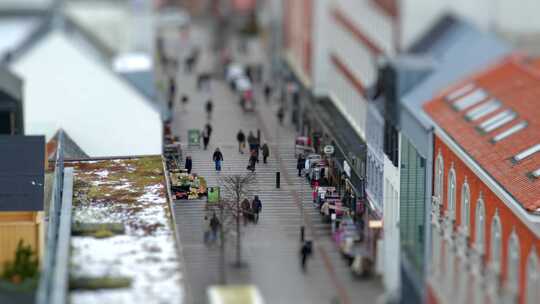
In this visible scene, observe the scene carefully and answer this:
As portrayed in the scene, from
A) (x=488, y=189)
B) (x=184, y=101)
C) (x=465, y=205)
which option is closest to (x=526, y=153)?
(x=488, y=189)

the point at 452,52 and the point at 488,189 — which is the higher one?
the point at 452,52

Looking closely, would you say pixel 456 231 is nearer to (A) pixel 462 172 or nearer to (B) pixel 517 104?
(A) pixel 462 172

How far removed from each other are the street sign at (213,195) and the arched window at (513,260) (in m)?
15.9

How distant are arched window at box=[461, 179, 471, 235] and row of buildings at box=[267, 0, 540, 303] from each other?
4.4 inches

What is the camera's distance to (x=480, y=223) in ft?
285

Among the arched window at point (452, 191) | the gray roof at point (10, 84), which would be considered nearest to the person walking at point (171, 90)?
the gray roof at point (10, 84)

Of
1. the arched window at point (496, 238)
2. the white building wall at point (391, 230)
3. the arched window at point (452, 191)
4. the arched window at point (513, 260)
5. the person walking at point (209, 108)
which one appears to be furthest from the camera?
the person walking at point (209, 108)

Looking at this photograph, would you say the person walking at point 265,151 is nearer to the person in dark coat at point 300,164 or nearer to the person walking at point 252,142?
the person walking at point 252,142

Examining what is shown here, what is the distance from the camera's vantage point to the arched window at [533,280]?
70150 mm

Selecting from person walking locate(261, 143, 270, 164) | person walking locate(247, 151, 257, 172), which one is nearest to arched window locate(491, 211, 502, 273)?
person walking locate(247, 151, 257, 172)

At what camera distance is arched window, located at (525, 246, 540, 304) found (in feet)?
230

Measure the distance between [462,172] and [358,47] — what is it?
5245 cm

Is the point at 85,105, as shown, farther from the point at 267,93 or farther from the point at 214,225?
the point at 267,93

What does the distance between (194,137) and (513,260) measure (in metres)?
32.9
